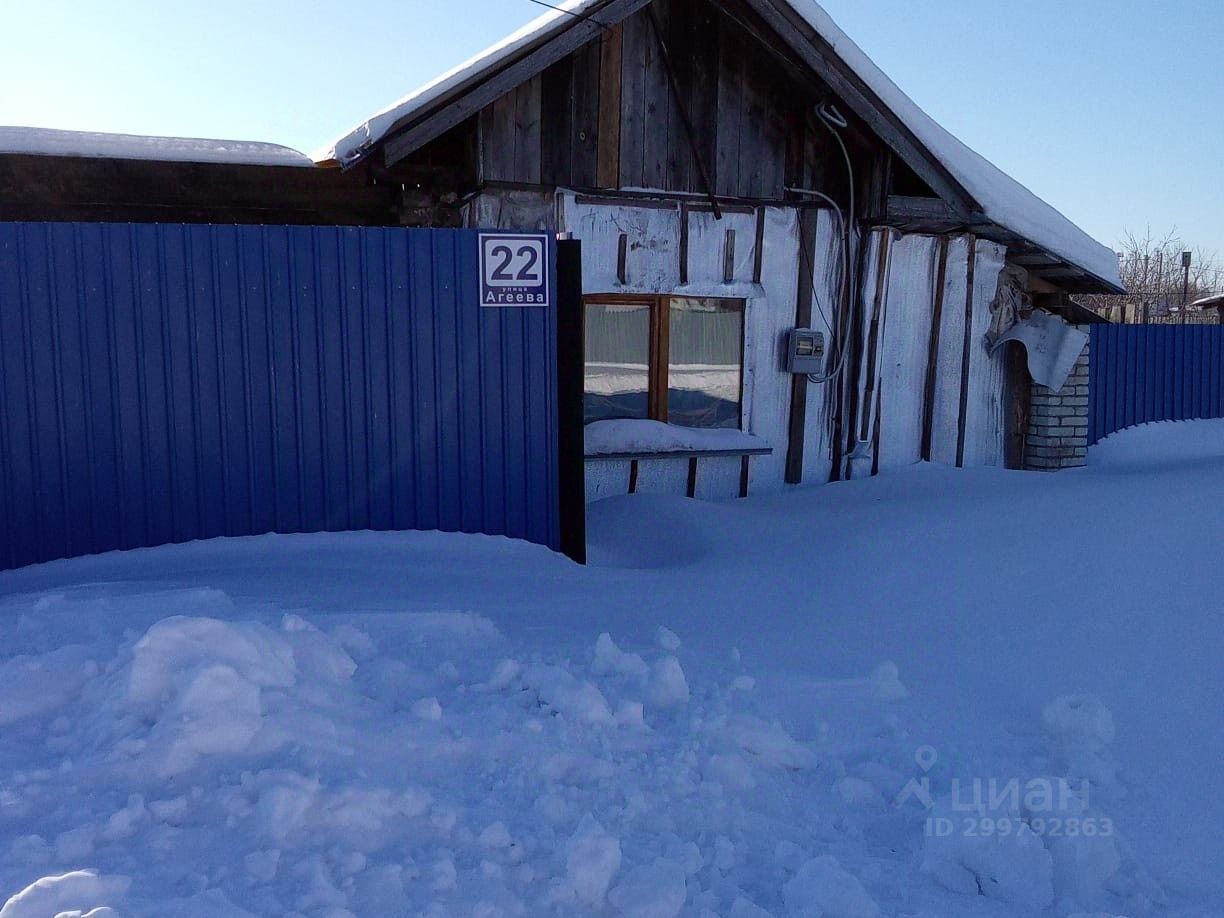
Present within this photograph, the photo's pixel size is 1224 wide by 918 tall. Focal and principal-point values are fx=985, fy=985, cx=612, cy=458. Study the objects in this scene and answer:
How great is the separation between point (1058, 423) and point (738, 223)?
3770 mm

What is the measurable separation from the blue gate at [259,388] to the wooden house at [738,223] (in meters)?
1.89

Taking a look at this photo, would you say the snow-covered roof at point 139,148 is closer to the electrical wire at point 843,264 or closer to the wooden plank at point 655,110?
the wooden plank at point 655,110

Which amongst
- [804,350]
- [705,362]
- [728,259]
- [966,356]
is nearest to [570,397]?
[705,362]

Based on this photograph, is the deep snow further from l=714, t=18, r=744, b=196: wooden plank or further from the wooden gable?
l=714, t=18, r=744, b=196: wooden plank

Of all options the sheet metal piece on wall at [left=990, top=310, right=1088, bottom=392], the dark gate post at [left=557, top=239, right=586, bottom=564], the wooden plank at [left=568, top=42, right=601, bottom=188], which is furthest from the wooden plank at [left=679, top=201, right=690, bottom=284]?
the sheet metal piece on wall at [left=990, top=310, right=1088, bottom=392]

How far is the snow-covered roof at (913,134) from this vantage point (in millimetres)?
6445

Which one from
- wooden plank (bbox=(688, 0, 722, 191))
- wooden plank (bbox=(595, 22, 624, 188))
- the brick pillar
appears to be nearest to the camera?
wooden plank (bbox=(595, 22, 624, 188))

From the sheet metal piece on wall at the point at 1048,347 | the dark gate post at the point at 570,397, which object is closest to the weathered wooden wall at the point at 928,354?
the sheet metal piece on wall at the point at 1048,347

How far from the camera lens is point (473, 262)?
542 cm

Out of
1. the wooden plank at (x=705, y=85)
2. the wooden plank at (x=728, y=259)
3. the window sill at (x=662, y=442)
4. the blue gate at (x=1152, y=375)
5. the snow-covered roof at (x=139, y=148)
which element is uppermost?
the wooden plank at (x=705, y=85)

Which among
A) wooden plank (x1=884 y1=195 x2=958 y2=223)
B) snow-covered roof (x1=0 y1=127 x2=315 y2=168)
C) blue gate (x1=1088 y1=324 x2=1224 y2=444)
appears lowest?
blue gate (x1=1088 y1=324 x2=1224 y2=444)

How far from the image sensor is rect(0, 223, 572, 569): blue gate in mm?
4859

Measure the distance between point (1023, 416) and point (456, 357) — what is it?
20.4ft

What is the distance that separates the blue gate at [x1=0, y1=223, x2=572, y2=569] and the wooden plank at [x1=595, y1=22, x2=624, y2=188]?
2355 millimetres
